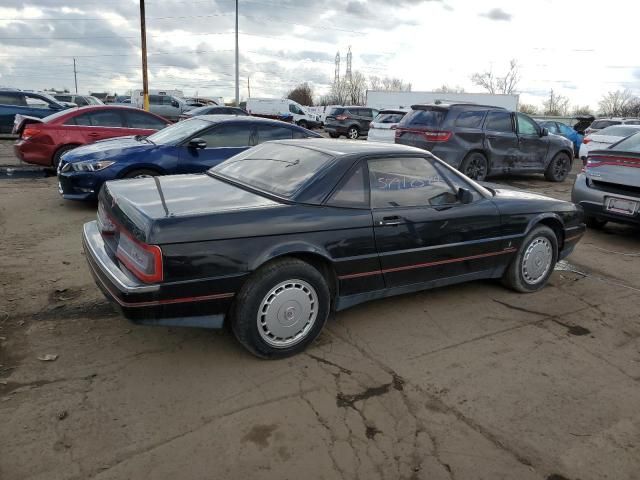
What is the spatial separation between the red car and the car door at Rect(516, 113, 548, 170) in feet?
26.0

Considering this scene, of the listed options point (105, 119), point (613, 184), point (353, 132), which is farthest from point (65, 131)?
point (353, 132)

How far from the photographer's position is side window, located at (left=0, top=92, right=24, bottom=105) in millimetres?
15984

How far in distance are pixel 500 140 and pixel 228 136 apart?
Result: 6114 mm

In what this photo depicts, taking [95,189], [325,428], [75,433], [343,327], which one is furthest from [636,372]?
[95,189]

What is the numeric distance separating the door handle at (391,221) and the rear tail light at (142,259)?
1598 mm

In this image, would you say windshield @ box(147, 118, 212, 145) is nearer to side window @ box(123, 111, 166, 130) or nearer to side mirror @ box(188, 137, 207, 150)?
side mirror @ box(188, 137, 207, 150)

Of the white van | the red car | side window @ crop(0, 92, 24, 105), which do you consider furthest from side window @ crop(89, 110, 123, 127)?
the white van

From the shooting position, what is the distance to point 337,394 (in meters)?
2.99

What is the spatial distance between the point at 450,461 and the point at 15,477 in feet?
6.79

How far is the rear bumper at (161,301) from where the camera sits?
2.82 m

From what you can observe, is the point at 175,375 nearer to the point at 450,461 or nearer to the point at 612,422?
the point at 450,461

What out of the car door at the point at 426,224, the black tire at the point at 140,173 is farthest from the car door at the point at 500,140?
the black tire at the point at 140,173

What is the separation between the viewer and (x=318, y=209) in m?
3.36

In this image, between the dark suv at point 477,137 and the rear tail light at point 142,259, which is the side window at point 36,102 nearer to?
the dark suv at point 477,137
